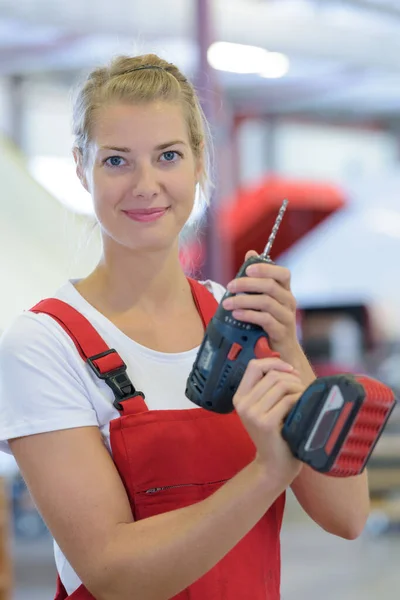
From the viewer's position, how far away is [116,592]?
1.31 metres

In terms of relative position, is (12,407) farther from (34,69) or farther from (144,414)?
(34,69)

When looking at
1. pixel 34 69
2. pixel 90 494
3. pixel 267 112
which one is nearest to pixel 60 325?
pixel 90 494

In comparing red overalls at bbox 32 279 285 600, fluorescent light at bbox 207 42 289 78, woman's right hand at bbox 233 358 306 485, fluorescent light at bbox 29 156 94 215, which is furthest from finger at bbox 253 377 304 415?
fluorescent light at bbox 29 156 94 215

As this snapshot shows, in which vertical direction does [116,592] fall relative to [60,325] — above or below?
below

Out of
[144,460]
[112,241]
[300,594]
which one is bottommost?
[300,594]

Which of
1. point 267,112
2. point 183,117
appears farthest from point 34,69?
point 183,117

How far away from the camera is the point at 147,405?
147cm

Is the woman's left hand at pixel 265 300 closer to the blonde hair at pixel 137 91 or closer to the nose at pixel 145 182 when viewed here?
the nose at pixel 145 182

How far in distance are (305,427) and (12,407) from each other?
449 millimetres

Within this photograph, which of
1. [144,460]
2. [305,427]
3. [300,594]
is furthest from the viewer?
[300,594]

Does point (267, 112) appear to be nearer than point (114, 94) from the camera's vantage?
No

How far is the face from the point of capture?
1470mm

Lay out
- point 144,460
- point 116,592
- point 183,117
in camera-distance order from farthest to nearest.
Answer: point 183,117 → point 144,460 → point 116,592

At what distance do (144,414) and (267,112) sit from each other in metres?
13.4
